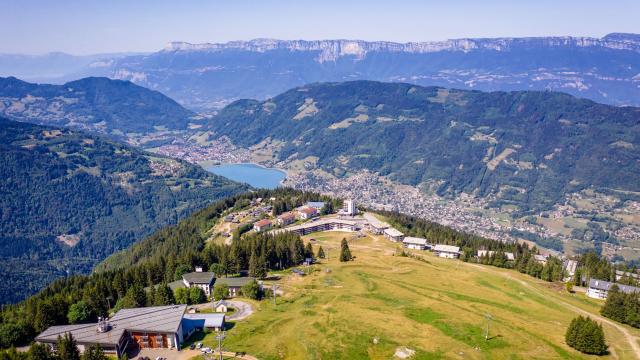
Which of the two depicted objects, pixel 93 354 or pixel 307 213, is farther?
pixel 307 213

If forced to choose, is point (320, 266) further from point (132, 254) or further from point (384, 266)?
point (132, 254)

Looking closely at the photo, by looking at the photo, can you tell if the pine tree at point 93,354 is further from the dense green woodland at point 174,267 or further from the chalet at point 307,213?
the chalet at point 307,213

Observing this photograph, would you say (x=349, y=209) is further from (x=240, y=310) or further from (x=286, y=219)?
(x=240, y=310)

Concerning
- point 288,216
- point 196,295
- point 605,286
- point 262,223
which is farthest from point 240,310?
point 605,286

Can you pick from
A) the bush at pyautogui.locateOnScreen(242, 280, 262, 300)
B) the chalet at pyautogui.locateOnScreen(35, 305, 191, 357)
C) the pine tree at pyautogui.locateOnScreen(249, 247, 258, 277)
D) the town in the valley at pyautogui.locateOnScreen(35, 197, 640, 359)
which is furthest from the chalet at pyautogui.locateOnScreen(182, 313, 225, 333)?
the pine tree at pyautogui.locateOnScreen(249, 247, 258, 277)

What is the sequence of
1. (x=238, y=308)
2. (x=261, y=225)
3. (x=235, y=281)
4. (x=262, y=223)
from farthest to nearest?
(x=262, y=223)
(x=261, y=225)
(x=235, y=281)
(x=238, y=308)

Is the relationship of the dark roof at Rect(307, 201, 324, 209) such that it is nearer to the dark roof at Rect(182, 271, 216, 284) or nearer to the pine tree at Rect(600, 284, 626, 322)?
the dark roof at Rect(182, 271, 216, 284)

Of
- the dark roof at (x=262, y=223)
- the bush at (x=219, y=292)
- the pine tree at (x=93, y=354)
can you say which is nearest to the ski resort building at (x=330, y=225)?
the dark roof at (x=262, y=223)
